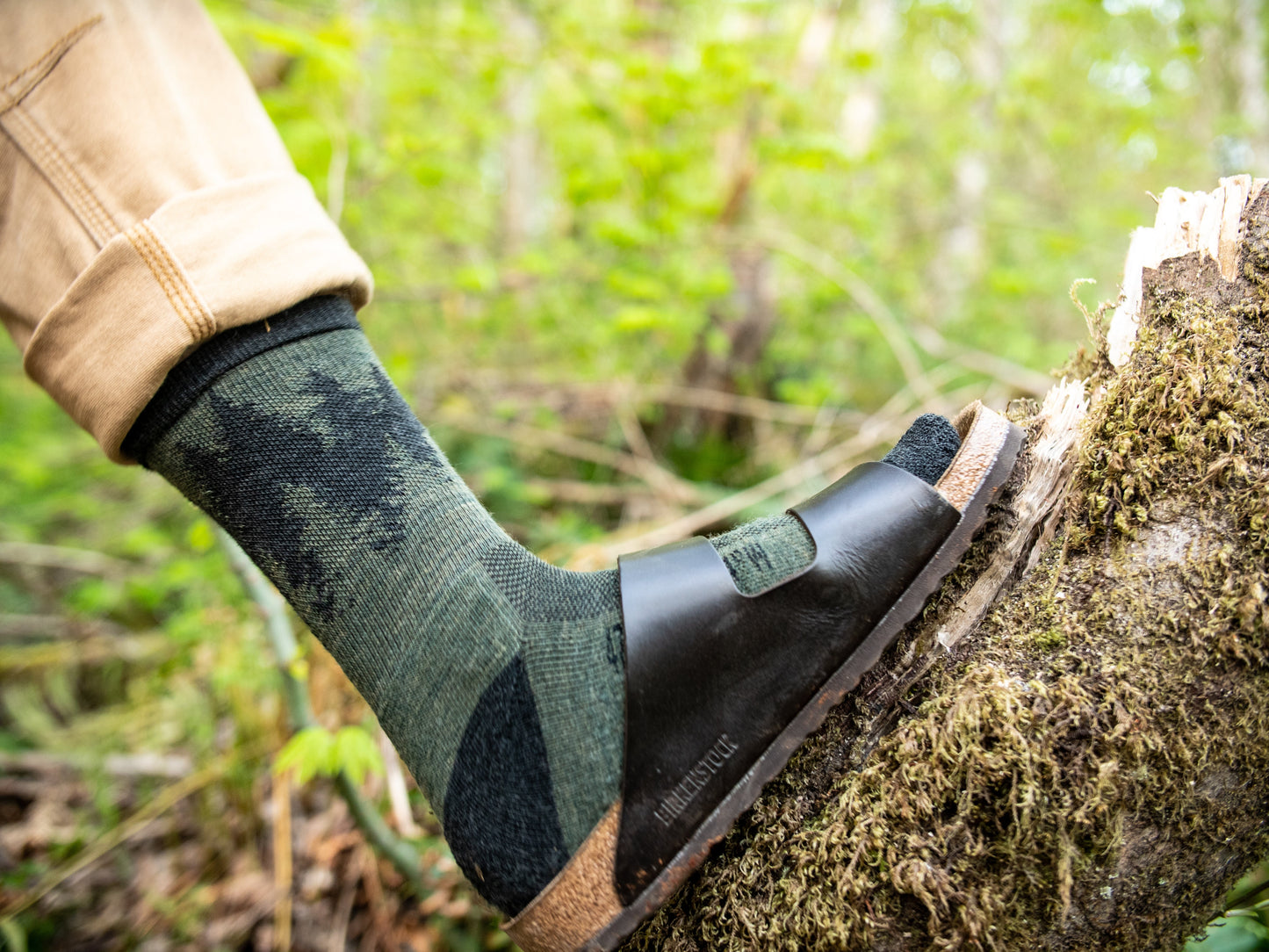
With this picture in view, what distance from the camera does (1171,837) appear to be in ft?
1.99

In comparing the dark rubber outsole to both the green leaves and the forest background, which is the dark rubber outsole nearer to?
the forest background

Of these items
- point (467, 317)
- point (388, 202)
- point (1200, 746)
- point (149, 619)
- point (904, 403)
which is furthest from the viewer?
point (388, 202)

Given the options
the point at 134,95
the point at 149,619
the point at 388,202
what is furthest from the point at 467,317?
the point at 134,95

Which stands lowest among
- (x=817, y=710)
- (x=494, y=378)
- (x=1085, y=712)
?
(x=494, y=378)

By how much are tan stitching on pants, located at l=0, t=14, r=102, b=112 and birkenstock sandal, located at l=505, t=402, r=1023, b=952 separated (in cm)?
84

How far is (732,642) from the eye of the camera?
0.70 meters

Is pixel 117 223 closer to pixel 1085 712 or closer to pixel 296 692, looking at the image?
pixel 296 692

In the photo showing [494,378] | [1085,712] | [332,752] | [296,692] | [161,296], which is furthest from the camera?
[494,378]

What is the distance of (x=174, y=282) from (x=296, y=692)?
82 centimetres

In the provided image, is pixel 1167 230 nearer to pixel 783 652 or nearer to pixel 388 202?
pixel 783 652

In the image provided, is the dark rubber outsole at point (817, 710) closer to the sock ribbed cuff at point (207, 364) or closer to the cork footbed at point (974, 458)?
the cork footbed at point (974, 458)

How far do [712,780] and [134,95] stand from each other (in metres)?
0.98

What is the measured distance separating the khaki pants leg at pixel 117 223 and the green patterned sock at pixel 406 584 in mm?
46

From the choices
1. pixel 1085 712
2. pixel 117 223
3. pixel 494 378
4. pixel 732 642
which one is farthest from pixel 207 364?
pixel 494 378
